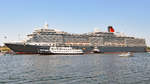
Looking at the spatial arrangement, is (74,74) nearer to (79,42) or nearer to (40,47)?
(40,47)

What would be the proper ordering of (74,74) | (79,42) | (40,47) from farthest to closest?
(79,42)
(40,47)
(74,74)

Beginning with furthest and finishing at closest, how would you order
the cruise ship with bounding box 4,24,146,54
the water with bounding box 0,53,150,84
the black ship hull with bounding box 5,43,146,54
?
the cruise ship with bounding box 4,24,146,54 < the black ship hull with bounding box 5,43,146,54 < the water with bounding box 0,53,150,84

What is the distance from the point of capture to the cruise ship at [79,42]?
79562mm

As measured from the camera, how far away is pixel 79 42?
320ft

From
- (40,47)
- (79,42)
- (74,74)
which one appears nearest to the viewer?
(74,74)

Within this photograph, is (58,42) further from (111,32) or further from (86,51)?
(111,32)

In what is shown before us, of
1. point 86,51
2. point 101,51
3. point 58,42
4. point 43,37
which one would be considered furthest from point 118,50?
point 43,37

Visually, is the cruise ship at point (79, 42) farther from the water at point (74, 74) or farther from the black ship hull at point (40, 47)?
the water at point (74, 74)

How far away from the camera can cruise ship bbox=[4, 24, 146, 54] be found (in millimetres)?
79562

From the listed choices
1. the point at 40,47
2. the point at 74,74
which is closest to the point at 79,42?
the point at 40,47

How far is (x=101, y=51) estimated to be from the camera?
312 feet

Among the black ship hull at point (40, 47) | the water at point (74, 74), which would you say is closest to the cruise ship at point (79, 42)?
the black ship hull at point (40, 47)

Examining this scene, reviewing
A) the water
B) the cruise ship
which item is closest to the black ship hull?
the cruise ship

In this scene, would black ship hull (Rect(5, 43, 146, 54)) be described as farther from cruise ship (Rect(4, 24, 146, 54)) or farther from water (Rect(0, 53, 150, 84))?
water (Rect(0, 53, 150, 84))
